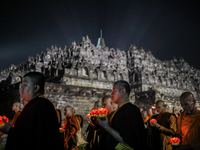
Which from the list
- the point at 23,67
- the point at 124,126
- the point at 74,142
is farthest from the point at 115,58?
the point at 124,126

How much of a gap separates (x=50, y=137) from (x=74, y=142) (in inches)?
206

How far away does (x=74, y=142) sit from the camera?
7266 millimetres

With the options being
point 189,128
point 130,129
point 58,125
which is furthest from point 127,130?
point 189,128

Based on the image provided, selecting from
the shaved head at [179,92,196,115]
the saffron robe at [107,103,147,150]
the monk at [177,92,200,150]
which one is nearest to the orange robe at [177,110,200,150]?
the monk at [177,92,200,150]

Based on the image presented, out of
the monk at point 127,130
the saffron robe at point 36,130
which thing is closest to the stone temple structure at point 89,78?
the monk at point 127,130

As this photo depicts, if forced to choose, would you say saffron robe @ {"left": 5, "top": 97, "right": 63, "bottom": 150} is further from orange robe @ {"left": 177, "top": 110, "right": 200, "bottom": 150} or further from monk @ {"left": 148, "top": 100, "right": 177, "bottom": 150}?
monk @ {"left": 148, "top": 100, "right": 177, "bottom": 150}

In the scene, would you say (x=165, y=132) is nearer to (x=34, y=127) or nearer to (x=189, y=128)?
(x=189, y=128)

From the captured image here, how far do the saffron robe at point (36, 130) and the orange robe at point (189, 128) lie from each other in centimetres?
328

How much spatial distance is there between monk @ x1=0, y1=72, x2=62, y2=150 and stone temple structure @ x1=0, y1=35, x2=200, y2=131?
14.6 meters

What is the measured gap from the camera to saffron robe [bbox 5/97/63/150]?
2279 millimetres

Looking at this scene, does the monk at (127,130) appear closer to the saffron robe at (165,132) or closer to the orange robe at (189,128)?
the orange robe at (189,128)

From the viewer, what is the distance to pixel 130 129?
301cm

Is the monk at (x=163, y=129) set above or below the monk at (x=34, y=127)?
below

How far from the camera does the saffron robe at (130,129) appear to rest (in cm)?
294
